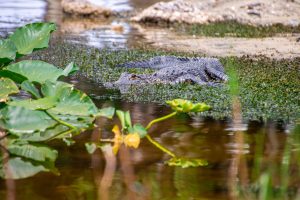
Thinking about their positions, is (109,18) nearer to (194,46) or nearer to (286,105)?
(194,46)

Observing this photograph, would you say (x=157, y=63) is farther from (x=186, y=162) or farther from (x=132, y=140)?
(x=186, y=162)

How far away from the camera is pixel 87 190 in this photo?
3.72 m

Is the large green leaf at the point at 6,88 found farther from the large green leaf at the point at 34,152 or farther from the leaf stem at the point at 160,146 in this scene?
the leaf stem at the point at 160,146

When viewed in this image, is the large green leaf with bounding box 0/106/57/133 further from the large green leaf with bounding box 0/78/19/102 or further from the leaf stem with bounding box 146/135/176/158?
the leaf stem with bounding box 146/135/176/158

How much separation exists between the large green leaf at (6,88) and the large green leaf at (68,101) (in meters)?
0.25

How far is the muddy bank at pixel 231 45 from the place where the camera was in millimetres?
9523

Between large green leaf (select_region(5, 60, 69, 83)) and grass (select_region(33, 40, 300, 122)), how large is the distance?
50.8 inches

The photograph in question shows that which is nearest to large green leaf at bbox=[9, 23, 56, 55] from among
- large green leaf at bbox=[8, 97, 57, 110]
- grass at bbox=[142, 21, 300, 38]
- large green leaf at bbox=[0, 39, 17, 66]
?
large green leaf at bbox=[0, 39, 17, 66]

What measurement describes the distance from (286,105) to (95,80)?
2449 mm

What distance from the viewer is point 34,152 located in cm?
442

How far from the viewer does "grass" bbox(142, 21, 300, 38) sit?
11922 mm

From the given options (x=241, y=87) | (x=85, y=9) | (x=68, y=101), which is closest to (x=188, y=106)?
(x=68, y=101)

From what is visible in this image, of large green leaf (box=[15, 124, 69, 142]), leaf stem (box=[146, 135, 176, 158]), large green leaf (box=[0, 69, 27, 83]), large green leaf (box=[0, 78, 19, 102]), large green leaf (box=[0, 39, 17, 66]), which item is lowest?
leaf stem (box=[146, 135, 176, 158])

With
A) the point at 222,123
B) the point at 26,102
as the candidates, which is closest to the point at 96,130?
the point at 26,102
